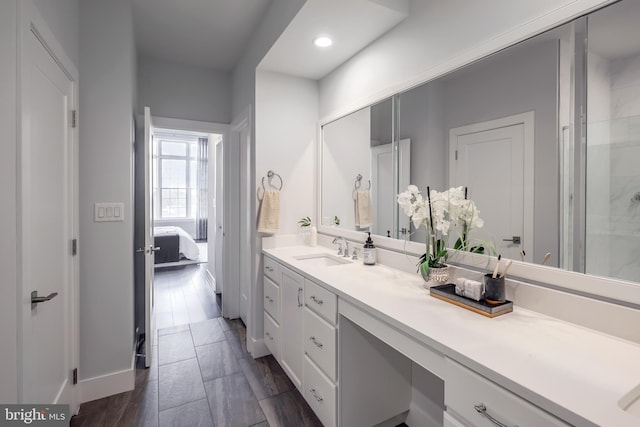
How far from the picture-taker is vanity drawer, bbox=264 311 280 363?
224cm

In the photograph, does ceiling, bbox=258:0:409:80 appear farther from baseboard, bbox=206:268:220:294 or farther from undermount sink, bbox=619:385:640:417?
baseboard, bbox=206:268:220:294

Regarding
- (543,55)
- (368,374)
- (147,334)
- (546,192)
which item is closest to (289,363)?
(368,374)

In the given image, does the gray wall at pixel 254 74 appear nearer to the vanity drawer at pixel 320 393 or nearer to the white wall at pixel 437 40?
the white wall at pixel 437 40

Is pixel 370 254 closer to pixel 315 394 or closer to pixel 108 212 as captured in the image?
pixel 315 394

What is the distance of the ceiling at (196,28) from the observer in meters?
2.23

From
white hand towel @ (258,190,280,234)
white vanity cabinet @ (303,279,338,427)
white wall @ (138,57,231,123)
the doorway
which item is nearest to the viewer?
white vanity cabinet @ (303,279,338,427)

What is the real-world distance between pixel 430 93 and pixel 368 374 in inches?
59.9

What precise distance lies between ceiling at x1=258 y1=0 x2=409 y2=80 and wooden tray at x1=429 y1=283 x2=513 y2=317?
152 cm

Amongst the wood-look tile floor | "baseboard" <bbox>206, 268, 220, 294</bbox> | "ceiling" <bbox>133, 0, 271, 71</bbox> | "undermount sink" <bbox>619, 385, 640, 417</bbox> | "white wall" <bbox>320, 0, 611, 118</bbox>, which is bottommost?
the wood-look tile floor

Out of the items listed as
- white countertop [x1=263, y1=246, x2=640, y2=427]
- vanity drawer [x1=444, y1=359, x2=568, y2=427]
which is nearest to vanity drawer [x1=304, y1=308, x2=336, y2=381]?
white countertop [x1=263, y1=246, x2=640, y2=427]

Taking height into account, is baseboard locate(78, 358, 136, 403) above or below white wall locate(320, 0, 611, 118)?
below

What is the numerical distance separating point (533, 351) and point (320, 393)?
1.13 m

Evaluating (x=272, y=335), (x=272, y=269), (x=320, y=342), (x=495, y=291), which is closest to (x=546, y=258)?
Result: (x=495, y=291)

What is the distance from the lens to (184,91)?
124 inches
